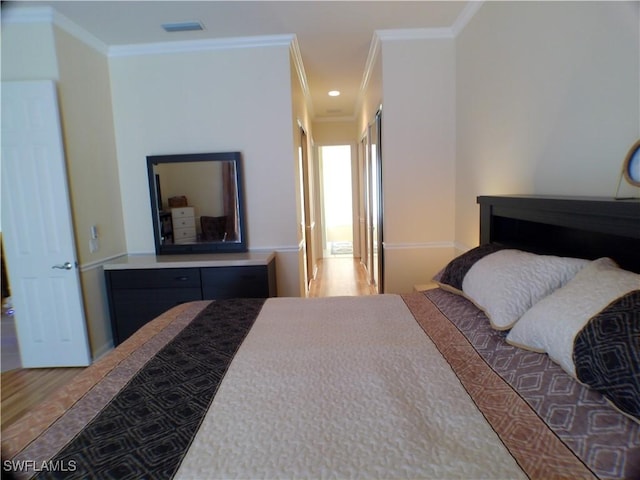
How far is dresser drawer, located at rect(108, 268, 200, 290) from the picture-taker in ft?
9.14

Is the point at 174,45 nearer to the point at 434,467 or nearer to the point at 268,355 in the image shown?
the point at 268,355

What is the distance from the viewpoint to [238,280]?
2783mm

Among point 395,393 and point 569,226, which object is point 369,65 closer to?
point 569,226

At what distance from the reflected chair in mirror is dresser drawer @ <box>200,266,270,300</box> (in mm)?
504

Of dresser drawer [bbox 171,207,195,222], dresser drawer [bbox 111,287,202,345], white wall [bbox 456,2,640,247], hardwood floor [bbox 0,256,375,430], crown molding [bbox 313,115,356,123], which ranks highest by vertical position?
crown molding [bbox 313,115,356,123]

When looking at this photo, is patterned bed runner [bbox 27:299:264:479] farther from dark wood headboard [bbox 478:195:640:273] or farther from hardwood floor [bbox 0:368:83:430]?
hardwood floor [bbox 0:368:83:430]

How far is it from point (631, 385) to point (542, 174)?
1330mm

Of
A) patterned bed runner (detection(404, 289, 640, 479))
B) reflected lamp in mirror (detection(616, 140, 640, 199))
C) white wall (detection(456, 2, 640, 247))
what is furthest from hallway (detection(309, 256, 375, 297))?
reflected lamp in mirror (detection(616, 140, 640, 199))

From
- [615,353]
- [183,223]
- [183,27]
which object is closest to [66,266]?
[183,223]

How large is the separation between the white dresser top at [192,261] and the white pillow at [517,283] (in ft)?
5.91

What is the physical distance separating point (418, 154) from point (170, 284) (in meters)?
2.39

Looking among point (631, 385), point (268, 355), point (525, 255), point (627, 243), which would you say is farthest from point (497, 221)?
point (268, 355)

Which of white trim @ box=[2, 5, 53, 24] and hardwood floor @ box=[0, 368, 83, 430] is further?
white trim @ box=[2, 5, 53, 24]

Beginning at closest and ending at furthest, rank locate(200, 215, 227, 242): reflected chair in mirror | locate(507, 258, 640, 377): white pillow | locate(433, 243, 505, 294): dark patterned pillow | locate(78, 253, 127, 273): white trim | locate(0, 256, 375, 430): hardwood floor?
locate(507, 258, 640, 377): white pillow, locate(433, 243, 505, 294): dark patterned pillow, locate(0, 256, 375, 430): hardwood floor, locate(78, 253, 127, 273): white trim, locate(200, 215, 227, 242): reflected chair in mirror
